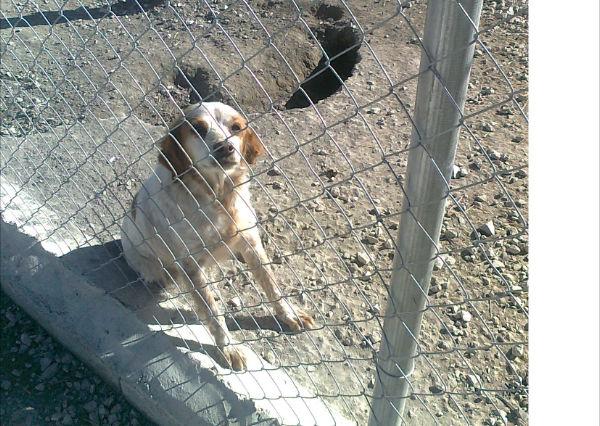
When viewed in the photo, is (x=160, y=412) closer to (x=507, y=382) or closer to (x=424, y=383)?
(x=424, y=383)

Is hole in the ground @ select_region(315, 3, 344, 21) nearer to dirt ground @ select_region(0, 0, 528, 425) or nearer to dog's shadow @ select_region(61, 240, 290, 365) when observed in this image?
dirt ground @ select_region(0, 0, 528, 425)

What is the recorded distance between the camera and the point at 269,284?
10.1 feet

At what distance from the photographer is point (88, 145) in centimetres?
406

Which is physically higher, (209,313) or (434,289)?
(209,313)

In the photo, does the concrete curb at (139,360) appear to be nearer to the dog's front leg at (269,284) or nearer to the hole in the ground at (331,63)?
the dog's front leg at (269,284)

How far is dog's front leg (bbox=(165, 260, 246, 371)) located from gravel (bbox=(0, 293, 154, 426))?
17.7 inches

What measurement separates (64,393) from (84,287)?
1.62 ft

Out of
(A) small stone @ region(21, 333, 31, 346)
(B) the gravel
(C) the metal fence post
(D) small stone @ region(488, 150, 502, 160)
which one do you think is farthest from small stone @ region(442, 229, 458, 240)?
(A) small stone @ region(21, 333, 31, 346)

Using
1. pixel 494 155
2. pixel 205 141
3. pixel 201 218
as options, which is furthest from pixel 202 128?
pixel 494 155

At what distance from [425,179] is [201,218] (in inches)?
70.9

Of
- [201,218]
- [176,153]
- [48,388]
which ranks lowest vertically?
[48,388]

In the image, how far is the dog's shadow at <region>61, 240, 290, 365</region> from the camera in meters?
2.78

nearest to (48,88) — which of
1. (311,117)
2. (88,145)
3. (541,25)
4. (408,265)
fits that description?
(88,145)

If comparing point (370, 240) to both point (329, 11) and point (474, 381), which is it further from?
point (329, 11)
